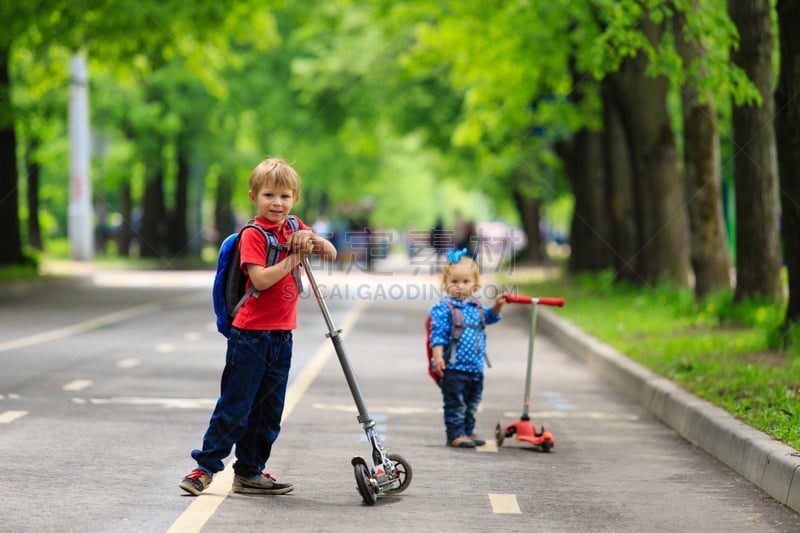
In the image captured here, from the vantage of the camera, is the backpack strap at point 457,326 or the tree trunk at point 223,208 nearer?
the backpack strap at point 457,326

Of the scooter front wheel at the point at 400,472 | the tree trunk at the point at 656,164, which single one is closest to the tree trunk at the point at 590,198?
the tree trunk at the point at 656,164

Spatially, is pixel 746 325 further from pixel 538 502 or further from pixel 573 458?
pixel 538 502

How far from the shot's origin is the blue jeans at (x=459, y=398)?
924 centimetres

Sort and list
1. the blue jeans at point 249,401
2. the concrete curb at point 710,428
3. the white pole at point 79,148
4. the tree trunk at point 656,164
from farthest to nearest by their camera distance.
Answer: the white pole at point 79,148
the tree trunk at point 656,164
the concrete curb at point 710,428
the blue jeans at point 249,401

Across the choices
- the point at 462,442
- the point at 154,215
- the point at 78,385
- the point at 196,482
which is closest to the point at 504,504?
the point at 196,482

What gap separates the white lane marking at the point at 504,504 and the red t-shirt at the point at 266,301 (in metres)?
1.39

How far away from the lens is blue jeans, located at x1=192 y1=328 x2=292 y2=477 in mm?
7023

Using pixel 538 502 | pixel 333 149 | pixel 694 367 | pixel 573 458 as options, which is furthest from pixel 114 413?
pixel 333 149

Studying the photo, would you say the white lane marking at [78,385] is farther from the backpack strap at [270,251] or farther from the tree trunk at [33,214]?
the tree trunk at [33,214]

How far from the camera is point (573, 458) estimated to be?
8961mm

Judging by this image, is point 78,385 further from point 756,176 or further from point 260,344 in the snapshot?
point 756,176

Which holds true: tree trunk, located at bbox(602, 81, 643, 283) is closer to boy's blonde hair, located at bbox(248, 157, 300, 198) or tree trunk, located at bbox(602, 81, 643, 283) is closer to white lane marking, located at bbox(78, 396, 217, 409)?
white lane marking, located at bbox(78, 396, 217, 409)

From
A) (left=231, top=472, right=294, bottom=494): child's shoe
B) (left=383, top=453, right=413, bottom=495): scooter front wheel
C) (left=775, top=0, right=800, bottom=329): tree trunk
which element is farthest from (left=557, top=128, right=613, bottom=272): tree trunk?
(left=231, top=472, right=294, bottom=494): child's shoe

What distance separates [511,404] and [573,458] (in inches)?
114
